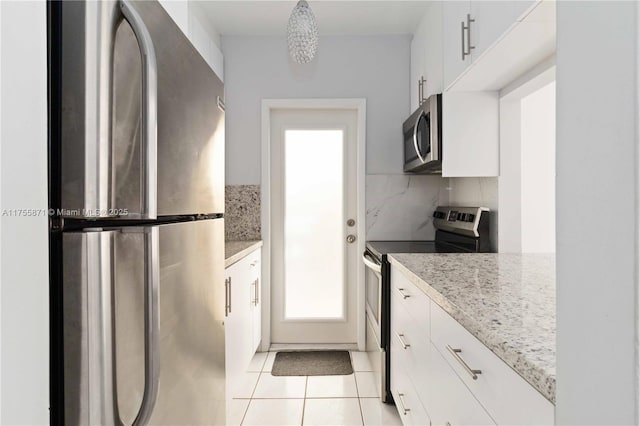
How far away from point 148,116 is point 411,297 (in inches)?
51.5

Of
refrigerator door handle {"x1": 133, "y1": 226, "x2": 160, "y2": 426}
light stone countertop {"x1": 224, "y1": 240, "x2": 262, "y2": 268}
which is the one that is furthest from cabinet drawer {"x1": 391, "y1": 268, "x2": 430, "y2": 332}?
refrigerator door handle {"x1": 133, "y1": 226, "x2": 160, "y2": 426}

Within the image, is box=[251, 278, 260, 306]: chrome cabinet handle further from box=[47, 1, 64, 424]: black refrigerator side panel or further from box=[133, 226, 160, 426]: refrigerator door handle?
box=[47, 1, 64, 424]: black refrigerator side panel

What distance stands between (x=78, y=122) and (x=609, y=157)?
77 cm

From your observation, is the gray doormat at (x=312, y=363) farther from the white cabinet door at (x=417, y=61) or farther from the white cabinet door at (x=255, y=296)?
the white cabinet door at (x=417, y=61)

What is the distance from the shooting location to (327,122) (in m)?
3.37

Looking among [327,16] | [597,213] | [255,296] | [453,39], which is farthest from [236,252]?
[597,213]

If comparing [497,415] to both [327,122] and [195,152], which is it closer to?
[195,152]

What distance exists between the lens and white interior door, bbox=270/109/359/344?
11.1 ft

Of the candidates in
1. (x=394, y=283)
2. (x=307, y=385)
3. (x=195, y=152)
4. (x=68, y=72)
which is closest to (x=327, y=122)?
(x=394, y=283)

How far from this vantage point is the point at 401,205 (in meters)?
3.26

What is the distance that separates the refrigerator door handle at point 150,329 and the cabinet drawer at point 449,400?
0.73m

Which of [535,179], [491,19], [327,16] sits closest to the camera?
[491,19]

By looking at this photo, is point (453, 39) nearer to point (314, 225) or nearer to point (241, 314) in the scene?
point (314, 225)

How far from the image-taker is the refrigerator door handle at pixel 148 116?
0.80 metres
